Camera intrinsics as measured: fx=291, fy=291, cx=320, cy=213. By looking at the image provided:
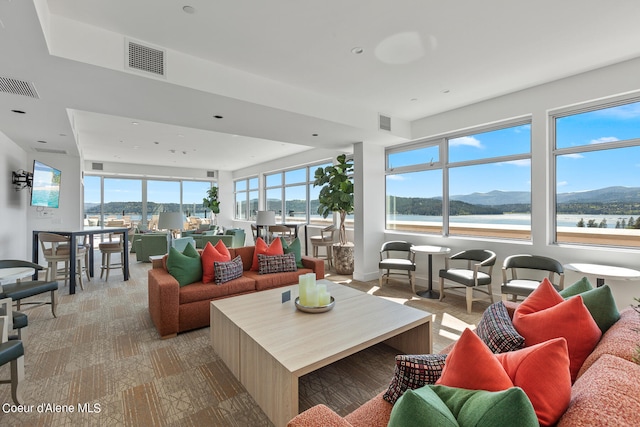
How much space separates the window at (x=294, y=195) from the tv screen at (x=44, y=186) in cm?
534

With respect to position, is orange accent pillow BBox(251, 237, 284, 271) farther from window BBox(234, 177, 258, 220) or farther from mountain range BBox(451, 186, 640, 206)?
window BBox(234, 177, 258, 220)

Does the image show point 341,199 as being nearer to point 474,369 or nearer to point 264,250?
point 264,250

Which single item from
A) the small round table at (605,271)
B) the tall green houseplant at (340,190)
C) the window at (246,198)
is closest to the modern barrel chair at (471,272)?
the small round table at (605,271)

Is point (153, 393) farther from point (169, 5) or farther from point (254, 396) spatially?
point (169, 5)

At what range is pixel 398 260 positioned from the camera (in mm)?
4816

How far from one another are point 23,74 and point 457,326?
4.99m

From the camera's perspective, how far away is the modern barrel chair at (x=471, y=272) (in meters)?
3.71

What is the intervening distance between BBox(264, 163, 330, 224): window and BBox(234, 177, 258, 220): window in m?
0.93

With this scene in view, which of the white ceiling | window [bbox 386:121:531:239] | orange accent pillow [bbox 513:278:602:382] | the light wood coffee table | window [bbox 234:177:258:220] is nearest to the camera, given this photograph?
orange accent pillow [bbox 513:278:602:382]

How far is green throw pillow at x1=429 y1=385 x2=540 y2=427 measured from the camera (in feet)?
2.37

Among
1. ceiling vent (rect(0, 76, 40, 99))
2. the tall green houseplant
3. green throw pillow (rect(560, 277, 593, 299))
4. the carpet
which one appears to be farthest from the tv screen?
green throw pillow (rect(560, 277, 593, 299))

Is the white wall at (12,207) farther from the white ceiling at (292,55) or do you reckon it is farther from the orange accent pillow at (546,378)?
the orange accent pillow at (546,378)

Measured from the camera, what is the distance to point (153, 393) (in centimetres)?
212

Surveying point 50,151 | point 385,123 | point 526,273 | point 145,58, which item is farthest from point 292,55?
point 50,151
